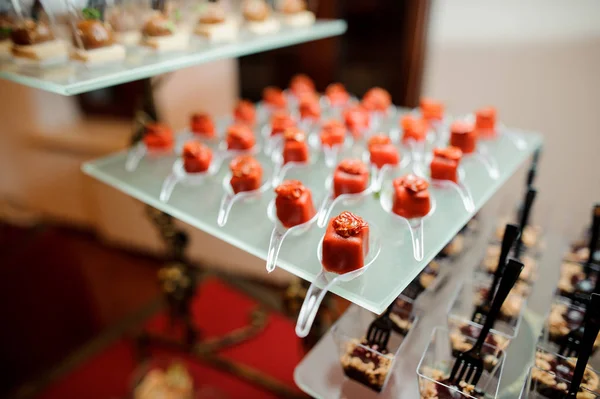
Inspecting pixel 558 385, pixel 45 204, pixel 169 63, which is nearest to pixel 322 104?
pixel 169 63

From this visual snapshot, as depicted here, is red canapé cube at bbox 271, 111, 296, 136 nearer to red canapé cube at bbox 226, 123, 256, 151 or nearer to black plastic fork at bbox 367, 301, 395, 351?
red canapé cube at bbox 226, 123, 256, 151

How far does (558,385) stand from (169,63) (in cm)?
110

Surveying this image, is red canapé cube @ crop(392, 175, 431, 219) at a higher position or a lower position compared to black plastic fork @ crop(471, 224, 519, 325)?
higher

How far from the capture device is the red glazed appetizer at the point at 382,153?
45.5 inches

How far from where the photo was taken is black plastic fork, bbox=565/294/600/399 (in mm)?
711

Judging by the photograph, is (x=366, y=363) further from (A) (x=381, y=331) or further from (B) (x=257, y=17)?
(B) (x=257, y=17)

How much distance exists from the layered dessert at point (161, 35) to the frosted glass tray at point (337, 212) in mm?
320

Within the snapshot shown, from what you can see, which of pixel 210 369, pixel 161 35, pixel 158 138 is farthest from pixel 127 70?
pixel 210 369

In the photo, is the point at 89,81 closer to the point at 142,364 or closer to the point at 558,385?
the point at 558,385

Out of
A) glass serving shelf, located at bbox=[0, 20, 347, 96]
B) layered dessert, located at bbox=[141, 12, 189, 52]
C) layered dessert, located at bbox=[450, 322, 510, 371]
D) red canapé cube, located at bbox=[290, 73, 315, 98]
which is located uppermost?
layered dessert, located at bbox=[141, 12, 189, 52]

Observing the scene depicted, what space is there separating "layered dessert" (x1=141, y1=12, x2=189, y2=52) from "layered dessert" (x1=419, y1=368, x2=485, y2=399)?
1.04 metres

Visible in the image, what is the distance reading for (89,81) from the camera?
0.96m

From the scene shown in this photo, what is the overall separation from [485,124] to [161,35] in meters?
0.98

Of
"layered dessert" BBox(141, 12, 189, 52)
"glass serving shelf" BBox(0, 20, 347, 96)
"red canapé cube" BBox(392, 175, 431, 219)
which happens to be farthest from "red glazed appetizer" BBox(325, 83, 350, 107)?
"red canapé cube" BBox(392, 175, 431, 219)
